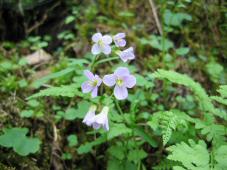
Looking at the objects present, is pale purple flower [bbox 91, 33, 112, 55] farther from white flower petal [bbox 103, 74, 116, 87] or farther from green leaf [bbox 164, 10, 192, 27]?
green leaf [bbox 164, 10, 192, 27]

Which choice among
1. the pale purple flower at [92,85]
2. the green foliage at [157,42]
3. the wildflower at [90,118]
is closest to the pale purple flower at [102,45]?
the pale purple flower at [92,85]

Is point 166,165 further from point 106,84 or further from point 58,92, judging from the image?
point 58,92

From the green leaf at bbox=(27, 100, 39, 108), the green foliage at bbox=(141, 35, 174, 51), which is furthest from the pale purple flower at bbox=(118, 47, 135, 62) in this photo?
the green foliage at bbox=(141, 35, 174, 51)

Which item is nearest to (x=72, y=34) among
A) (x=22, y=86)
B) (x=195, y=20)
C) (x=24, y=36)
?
(x=24, y=36)

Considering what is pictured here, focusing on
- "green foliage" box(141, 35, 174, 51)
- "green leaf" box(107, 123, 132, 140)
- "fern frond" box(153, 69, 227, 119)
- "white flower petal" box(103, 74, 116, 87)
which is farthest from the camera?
"green foliage" box(141, 35, 174, 51)

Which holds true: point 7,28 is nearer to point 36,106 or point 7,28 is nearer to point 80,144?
point 36,106

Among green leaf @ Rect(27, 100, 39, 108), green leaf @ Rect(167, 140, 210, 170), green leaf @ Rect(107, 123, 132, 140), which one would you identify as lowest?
green leaf @ Rect(27, 100, 39, 108)

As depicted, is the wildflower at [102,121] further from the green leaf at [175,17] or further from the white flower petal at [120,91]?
the green leaf at [175,17]

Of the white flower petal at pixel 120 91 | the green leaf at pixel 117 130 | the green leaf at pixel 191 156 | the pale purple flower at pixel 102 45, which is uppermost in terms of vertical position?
the pale purple flower at pixel 102 45
